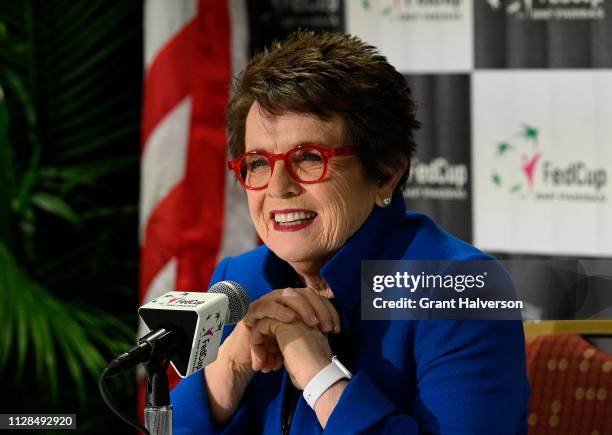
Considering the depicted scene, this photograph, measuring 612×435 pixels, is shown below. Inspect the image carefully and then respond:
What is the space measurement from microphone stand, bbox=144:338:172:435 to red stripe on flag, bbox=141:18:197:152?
2312mm

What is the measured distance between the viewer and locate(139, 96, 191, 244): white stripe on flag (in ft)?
12.1

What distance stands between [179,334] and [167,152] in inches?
88.7

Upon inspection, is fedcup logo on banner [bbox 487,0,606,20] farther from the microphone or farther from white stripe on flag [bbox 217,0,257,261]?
the microphone

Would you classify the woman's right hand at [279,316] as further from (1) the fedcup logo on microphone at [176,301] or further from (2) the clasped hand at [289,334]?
(1) the fedcup logo on microphone at [176,301]

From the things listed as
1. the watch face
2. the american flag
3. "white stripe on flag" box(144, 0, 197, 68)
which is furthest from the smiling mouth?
"white stripe on flag" box(144, 0, 197, 68)

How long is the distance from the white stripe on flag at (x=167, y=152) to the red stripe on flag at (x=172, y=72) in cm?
3

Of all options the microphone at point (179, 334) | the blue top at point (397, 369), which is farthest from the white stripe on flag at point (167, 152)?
the microphone at point (179, 334)

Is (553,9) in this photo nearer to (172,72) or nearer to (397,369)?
(172,72)

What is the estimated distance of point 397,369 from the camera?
5.82ft

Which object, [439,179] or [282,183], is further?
[439,179]

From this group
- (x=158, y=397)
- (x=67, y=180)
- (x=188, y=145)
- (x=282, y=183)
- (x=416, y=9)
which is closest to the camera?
(x=158, y=397)

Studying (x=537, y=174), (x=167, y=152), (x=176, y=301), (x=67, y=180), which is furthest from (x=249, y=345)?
(x=67, y=180)

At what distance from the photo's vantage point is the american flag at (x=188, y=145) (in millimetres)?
3672

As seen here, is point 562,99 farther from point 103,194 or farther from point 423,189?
point 103,194
